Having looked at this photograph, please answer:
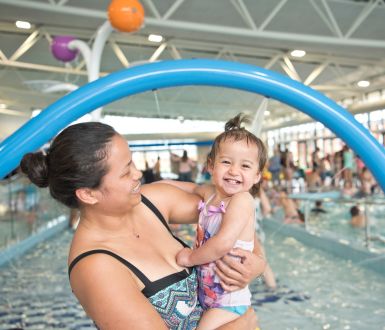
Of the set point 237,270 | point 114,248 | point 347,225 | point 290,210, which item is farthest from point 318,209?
point 114,248

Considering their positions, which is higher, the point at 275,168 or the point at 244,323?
the point at 275,168

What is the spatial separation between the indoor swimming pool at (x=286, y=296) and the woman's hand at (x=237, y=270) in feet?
9.69

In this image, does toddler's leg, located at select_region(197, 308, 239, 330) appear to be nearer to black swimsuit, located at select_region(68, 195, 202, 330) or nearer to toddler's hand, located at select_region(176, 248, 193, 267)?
black swimsuit, located at select_region(68, 195, 202, 330)

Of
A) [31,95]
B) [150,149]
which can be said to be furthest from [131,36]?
[150,149]

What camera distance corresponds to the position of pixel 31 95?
17.9m

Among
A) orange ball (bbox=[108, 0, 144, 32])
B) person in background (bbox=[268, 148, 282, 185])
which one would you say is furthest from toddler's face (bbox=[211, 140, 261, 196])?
person in background (bbox=[268, 148, 282, 185])

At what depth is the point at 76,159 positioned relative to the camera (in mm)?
1460

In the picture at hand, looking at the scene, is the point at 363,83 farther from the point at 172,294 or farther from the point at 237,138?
the point at 172,294

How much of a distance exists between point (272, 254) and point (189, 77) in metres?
5.35

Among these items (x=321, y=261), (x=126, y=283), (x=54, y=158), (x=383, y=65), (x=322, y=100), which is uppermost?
(x=383, y=65)

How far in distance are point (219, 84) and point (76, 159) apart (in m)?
1.17

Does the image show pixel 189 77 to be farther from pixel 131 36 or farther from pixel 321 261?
pixel 131 36

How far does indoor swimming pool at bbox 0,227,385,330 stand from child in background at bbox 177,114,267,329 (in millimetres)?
→ 2898

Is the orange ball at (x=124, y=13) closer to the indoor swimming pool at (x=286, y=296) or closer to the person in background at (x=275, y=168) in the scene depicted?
the indoor swimming pool at (x=286, y=296)
